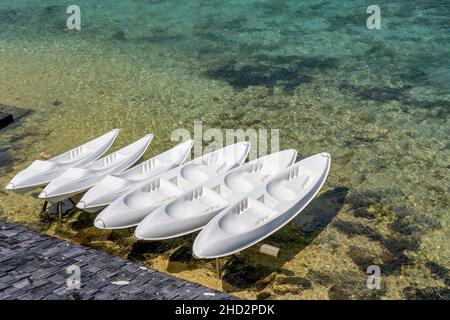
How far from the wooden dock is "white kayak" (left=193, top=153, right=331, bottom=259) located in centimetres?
114

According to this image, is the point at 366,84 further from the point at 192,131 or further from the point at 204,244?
the point at 204,244

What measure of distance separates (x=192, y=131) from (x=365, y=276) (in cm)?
885

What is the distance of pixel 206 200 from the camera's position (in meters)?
13.1

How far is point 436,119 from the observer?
19.4 m

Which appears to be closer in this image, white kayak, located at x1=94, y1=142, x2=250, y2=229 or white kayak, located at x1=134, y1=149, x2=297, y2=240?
white kayak, located at x1=134, y1=149, x2=297, y2=240

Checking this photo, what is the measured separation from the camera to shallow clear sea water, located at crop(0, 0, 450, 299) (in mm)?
12992

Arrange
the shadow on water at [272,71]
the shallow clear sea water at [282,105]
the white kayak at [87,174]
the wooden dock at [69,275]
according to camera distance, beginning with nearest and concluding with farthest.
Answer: the wooden dock at [69,275] < the shallow clear sea water at [282,105] < the white kayak at [87,174] < the shadow on water at [272,71]

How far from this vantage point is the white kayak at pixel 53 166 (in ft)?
45.2

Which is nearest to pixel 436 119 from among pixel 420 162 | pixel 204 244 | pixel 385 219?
pixel 420 162

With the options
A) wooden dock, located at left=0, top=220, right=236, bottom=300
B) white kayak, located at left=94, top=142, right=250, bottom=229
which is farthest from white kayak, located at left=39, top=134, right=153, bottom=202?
wooden dock, located at left=0, top=220, right=236, bottom=300

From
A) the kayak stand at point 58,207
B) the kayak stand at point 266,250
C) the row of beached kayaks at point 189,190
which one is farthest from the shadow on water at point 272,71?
the kayak stand at point 266,250

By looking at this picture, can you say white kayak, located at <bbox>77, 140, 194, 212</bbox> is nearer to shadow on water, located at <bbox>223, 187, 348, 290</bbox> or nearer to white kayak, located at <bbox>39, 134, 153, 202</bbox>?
white kayak, located at <bbox>39, 134, 153, 202</bbox>

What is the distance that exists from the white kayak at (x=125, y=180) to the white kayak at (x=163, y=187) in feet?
1.55

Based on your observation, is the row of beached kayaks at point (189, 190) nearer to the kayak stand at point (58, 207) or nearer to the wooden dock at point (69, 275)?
the kayak stand at point (58, 207)
